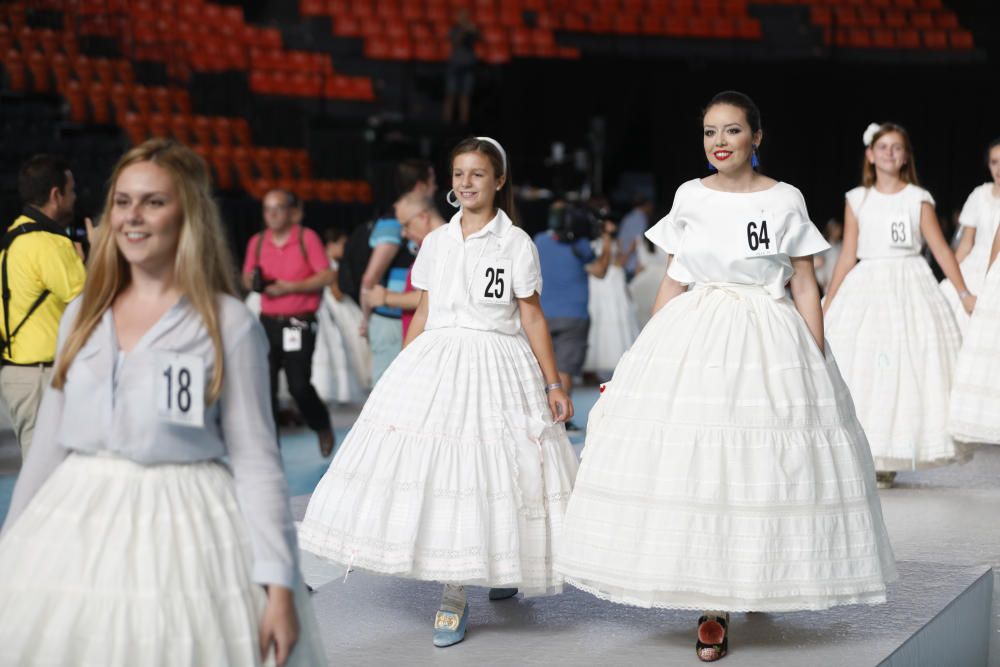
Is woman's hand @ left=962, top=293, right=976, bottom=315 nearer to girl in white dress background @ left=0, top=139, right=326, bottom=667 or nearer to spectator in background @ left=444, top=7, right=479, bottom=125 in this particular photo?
girl in white dress background @ left=0, top=139, right=326, bottom=667

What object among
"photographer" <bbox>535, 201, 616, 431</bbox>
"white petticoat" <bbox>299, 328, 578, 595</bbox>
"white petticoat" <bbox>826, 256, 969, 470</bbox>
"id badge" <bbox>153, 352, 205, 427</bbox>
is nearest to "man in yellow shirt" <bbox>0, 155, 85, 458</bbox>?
"white petticoat" <bbox>299, 328, 578, 595</bbox>

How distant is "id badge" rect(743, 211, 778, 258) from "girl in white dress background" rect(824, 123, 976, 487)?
2.31 metres

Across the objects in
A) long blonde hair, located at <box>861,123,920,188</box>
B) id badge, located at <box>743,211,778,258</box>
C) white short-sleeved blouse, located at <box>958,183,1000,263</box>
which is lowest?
id badge, located at <box>743,211,778,258</box>

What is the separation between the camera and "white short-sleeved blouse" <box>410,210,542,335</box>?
404 cm

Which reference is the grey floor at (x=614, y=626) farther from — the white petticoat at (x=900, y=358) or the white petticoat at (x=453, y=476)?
the white petticoat at (x=900, y=358)

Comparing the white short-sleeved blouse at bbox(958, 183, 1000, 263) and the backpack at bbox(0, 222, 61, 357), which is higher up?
the white short-sleeved blouse at bbox(958, 183, 1000, 263)

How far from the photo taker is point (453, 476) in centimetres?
381

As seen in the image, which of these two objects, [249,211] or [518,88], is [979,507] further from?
[518,88]

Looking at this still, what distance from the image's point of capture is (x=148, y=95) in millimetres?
14242

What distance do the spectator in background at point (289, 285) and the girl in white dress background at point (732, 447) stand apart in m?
3.53

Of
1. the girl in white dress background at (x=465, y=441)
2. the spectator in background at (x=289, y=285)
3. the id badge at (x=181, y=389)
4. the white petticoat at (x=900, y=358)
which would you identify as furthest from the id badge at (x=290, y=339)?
the id badge at (x=181, y=389)

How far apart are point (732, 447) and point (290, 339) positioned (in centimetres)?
397

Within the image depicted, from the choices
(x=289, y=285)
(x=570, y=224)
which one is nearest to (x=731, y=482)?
(x=289, y=285)

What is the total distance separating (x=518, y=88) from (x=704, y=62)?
2010 millimetres
